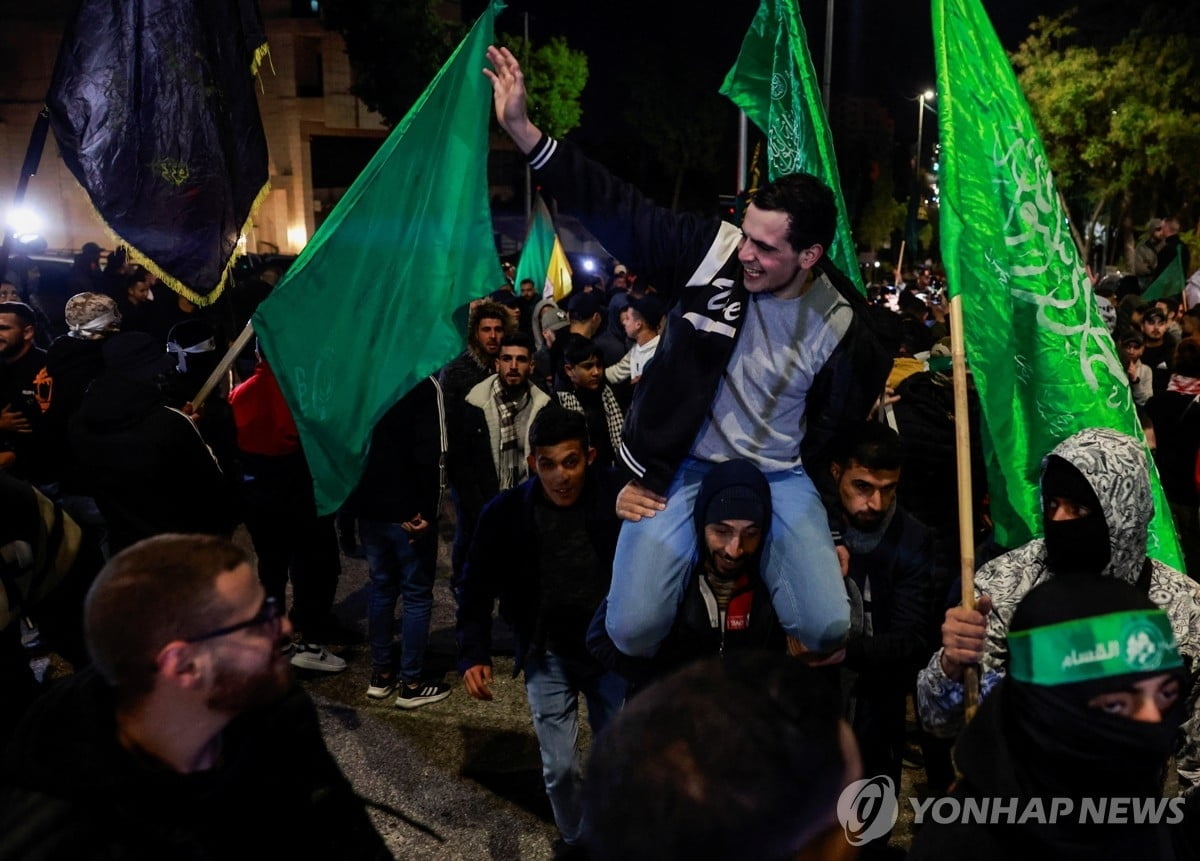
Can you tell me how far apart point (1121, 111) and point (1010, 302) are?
23542 mm

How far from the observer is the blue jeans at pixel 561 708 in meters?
4.13

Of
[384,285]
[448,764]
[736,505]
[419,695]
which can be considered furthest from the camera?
[419,695]

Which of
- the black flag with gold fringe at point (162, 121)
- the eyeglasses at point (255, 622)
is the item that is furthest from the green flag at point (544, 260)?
the eyeglasses at point (255, 622)

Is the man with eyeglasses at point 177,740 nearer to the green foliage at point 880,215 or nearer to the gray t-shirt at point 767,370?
the gray t-shirt at point 767,370

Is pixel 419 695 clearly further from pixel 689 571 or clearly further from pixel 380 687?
pixel 689 571

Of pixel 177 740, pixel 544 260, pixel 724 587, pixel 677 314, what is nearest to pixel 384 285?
pixel 677 314

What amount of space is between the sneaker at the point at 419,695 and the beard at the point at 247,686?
371 centimetres

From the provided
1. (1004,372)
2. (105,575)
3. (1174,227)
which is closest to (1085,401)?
(1004,372)

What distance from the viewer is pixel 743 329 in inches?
133

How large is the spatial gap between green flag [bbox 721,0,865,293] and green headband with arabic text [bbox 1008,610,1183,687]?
2.73 meters

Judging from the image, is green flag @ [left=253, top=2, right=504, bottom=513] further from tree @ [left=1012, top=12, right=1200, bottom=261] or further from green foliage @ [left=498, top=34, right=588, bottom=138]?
green foliage @ [left=498, top=34, right=588, bottom=138]

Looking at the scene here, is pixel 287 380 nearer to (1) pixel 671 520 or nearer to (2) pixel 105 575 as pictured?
(1) pixel 671 520

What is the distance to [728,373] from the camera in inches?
133

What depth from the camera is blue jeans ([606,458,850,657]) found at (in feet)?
10.6
